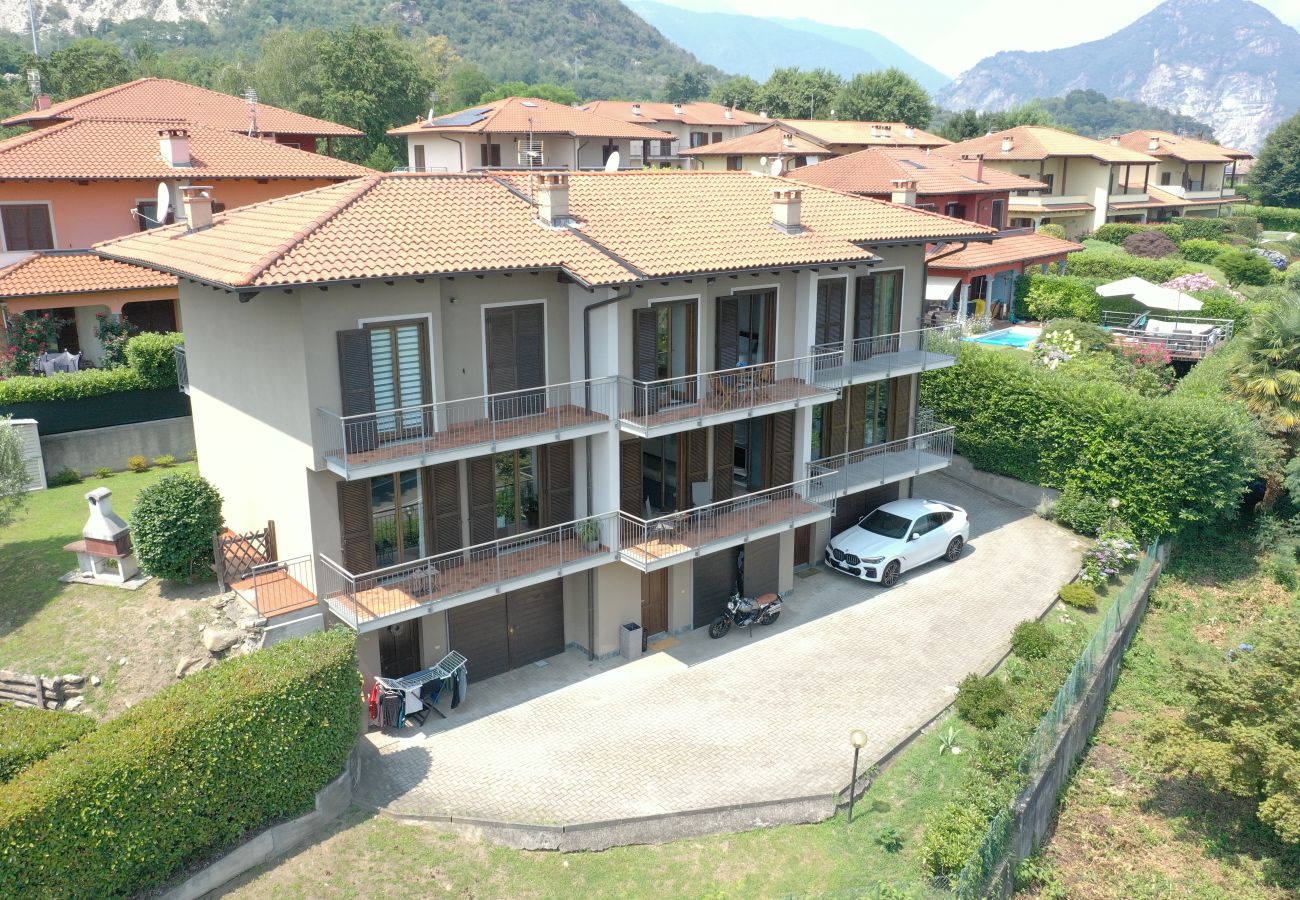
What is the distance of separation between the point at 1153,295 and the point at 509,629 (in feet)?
106

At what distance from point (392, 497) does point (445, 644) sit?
3286 millimetres

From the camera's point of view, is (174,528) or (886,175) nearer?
(174,528)

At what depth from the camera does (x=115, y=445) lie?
28.1m

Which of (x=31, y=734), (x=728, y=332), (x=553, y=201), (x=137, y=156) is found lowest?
(x=31, y=734)

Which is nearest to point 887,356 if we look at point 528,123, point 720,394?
point 720,394

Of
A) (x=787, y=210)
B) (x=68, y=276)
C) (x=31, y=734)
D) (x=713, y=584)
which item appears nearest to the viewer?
(x=31, y=734)

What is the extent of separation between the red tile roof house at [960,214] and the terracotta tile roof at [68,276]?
25.6 metres

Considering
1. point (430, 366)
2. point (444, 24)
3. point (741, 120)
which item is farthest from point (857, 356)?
point (444, 24)

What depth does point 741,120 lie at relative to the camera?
91.4 metres

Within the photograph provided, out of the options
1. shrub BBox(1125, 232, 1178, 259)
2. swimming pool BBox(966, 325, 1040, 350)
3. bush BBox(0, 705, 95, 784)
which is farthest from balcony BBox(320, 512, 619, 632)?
shrub BBox(1125, 232, 1178, 259)

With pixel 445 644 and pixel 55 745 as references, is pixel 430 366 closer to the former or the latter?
pixel 445 644

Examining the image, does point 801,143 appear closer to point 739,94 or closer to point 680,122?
point 680,122

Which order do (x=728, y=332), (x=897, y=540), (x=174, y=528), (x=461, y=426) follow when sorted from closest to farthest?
(x=174, y=528) → (x=461, y=426) → (x=728, y=332) → (x=897, y=540)

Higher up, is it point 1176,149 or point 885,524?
point 1176,149
